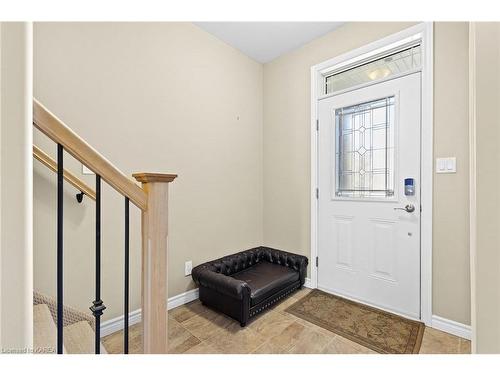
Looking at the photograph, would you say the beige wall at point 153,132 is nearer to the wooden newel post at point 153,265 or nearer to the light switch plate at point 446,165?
the wooden newel post at point 153,265

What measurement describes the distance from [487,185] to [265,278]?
1.87 m

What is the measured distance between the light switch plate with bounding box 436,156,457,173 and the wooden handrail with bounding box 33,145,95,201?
101 inches

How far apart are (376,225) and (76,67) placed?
275 centimetres

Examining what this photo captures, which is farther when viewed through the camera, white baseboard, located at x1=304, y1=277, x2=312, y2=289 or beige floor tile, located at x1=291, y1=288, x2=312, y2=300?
white baseboard, located at x1=304, y1=277, x2=312, y2=289

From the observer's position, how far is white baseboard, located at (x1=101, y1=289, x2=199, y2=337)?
6.00 ft

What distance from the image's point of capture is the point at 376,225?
2250 millimetres

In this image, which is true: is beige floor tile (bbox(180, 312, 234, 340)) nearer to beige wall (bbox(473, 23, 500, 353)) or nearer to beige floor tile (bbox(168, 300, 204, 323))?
beige floor tile (bbox(168, 300, 204, 323))

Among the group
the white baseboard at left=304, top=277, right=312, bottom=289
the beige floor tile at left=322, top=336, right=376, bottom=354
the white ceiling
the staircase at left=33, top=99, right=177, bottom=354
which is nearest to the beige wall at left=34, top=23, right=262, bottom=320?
the white ceiling

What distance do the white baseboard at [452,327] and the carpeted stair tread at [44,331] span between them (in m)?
2.49

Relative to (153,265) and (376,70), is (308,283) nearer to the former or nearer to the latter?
(153,265)

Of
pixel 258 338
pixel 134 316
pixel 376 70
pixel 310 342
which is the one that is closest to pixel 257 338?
pixel 258 338

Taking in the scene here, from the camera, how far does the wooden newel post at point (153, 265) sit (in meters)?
1.06
